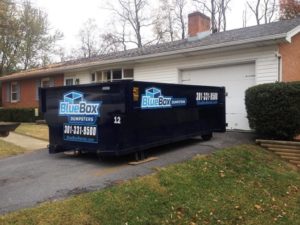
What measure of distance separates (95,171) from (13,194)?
1.71m

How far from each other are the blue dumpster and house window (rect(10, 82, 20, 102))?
18.4 metres

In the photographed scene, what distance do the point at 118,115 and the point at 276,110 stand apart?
4690mm

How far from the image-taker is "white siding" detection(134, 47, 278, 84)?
11.3 meters

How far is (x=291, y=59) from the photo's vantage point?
39.0 ft

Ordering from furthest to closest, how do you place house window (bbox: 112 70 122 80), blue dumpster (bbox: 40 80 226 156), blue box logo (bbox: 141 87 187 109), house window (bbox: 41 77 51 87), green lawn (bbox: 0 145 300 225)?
house window (bbox: 41 77 51 87), house window (bbox: 112 70 122 80), blue box logo (bbox: 141 87 187 109), blue dumpster (bbox: 40 80 226 156), green lawn (bbox: 0 145 300 225)

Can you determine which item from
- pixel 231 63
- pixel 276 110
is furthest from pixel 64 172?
pixel 231 63

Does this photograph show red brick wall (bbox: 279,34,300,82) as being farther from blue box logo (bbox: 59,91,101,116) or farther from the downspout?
blue box logo (bbox: 59,91,101,116)

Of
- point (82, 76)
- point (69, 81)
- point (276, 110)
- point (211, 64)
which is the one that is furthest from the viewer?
point (69, 81)

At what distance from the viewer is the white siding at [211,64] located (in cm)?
1129

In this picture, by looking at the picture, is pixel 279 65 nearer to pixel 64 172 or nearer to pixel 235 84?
pixel 235 84

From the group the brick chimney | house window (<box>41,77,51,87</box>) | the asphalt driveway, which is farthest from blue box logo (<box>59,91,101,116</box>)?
house window (<box>41,77,51,87</box>)

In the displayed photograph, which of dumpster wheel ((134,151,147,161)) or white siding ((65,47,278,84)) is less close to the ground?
white siding ((65,47,278,84))

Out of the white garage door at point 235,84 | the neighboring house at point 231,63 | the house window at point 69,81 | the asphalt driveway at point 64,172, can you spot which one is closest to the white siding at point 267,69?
the neighboring house at point 231,63

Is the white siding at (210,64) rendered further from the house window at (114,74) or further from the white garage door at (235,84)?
the house window at (114,74)
